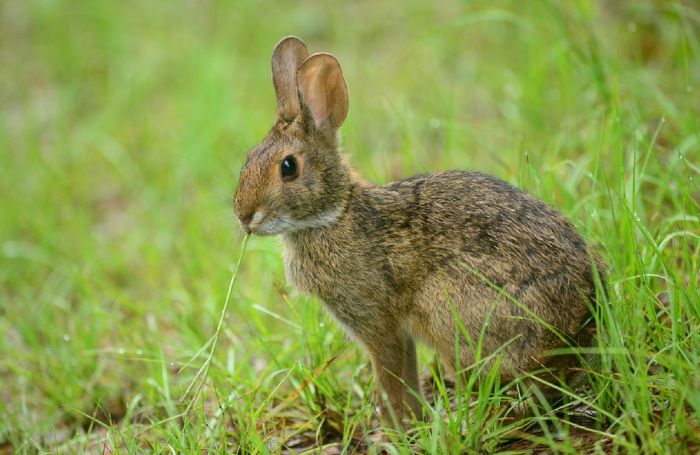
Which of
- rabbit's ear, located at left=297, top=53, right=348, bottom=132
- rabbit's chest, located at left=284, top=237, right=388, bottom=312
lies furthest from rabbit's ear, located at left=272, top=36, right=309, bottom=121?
Answer: rabbit's chest, located at left=284, top=237, right=388, bottom=312

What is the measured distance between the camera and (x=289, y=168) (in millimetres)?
3715

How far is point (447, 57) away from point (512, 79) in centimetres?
137

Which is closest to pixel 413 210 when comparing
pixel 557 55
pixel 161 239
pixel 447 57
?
pixel 557 55

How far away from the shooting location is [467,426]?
3.09 m

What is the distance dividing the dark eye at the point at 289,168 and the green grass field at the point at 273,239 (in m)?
0.35

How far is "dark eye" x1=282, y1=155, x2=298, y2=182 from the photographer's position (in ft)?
12.1

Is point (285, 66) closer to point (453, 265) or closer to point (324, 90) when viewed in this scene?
point (324, 90)

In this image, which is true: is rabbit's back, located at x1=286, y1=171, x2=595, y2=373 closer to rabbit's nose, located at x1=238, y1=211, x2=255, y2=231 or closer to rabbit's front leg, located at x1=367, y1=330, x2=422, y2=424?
rabbit's front leg, located at x1=367, y1=330, x2=422, y2=424

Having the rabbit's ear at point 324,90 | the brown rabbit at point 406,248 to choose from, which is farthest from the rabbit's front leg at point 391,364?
the rabbit's ear at point 324,90

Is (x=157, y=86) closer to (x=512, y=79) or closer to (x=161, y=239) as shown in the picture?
(x=161, y=239)

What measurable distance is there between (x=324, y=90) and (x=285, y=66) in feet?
0.86

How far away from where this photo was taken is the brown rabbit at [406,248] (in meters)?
3.29

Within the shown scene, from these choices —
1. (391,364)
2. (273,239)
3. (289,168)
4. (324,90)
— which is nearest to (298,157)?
(289,168)

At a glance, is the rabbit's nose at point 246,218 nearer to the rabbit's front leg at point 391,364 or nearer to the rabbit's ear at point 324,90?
the rabbit's ear at point 324,90
